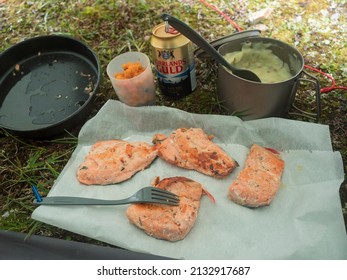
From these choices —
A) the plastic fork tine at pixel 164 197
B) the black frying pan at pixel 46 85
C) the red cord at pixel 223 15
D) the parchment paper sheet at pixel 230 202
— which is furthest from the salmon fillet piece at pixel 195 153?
the red cord at pixel 223 15

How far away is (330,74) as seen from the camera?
202cm

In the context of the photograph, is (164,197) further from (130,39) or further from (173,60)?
(130,39)

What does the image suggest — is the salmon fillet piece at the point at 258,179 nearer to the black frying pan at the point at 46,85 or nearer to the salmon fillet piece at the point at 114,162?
the salmon fillet piece at the point at 114,162

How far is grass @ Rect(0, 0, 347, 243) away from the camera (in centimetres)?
175

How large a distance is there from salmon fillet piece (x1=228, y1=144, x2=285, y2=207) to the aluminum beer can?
0.56m

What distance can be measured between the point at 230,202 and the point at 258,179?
16cm

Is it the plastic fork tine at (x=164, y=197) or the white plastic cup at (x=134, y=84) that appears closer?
the plastic fork tine at (x=164, y=197)

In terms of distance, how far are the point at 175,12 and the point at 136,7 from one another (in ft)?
1.03

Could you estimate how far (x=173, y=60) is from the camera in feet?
5.78

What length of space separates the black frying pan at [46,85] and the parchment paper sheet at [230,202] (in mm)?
272

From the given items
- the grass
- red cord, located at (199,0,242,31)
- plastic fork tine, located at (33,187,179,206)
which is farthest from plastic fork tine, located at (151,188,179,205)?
red cord, located at (199,0,242,31)

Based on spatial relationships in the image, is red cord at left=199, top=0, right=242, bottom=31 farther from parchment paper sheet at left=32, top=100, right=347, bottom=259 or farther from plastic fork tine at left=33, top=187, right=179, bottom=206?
plastic fork tine at left=33, top=187, right=179, bottom=206

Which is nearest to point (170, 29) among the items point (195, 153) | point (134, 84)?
point (134, 84)

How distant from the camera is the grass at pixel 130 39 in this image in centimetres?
175
